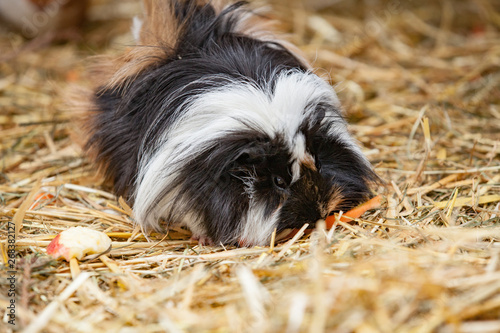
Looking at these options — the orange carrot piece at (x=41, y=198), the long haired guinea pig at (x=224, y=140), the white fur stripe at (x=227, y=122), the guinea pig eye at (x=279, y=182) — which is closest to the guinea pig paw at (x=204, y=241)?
the long haired guinea pig at (x=224, y=140)

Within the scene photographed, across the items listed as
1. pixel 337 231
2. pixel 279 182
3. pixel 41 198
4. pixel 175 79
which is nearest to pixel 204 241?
pixel 279 182

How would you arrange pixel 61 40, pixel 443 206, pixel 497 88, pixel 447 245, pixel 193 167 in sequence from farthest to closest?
pixel 61 40 → pixel 497 88 → pixel 443 206 → pixel 193 167 → pixel 447 245

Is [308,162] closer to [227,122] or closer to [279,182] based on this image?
[279,182]

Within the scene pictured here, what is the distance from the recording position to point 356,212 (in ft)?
5.75

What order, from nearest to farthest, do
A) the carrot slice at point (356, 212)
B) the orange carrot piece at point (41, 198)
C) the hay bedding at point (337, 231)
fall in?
the hay bedding at point (337, 231) < the carrot slice at point (356, 212) < the orange carrot piece at point (41, 198)

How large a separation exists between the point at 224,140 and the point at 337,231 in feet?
1.63

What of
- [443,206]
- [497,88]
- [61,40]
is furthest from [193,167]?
[61,40]

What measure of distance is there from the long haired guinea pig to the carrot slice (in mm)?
28

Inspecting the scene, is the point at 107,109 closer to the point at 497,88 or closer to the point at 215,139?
the point at 215,139

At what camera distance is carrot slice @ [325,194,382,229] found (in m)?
1.72

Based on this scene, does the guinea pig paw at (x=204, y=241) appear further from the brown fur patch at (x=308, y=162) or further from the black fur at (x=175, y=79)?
the brown fur patch at (x=308, y=162)

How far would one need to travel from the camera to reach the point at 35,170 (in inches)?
94.0

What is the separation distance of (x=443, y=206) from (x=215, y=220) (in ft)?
2.76

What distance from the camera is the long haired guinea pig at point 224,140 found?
1619 millimetres
